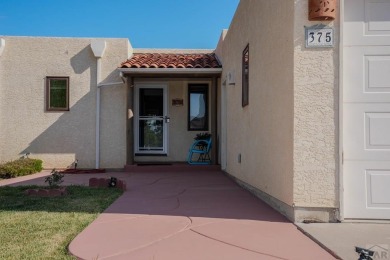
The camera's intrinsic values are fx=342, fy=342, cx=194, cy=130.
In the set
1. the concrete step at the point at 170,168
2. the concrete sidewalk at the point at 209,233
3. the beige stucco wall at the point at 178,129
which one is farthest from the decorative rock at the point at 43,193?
the beige stucco wall at the point at 178,129

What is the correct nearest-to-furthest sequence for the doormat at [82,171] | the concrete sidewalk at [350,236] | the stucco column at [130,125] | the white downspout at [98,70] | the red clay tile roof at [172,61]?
the concrete sidewalk at [350,236], the doormat at [82,171], the red clay tile roof at [172,61], the white downspout at [98,70], the stucco column at [130,125]

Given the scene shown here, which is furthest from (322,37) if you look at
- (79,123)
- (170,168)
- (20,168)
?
(20,168)

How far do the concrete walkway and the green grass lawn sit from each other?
192mm

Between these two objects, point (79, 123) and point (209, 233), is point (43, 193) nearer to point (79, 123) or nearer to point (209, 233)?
point (209, 233)

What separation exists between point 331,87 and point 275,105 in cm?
97

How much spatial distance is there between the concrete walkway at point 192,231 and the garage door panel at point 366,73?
173cm

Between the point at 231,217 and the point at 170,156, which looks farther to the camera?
the point at 170,156

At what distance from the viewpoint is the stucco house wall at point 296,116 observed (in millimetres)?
4289

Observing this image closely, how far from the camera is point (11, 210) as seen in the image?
5.12 metres

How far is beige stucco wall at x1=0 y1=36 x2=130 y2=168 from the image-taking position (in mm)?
11188

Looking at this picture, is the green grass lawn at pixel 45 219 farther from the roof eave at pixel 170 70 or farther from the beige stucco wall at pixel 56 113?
the roof eave at pixel 170 70

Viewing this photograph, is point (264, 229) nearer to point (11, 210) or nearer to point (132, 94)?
point (11, 210)

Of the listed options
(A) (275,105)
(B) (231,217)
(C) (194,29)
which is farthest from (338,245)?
(C) (194,29)

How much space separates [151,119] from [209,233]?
8942 mm
